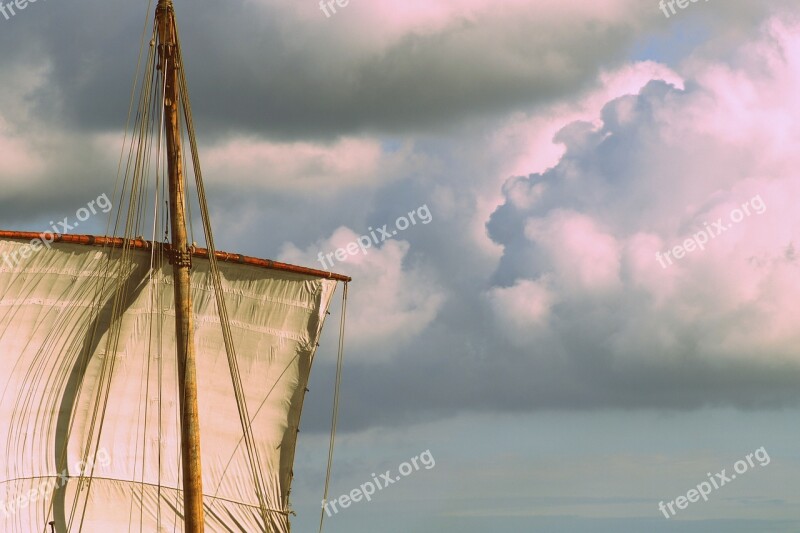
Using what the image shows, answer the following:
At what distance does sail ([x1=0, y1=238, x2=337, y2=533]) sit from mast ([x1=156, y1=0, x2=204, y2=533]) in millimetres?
3935

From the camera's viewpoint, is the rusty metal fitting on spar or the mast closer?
the mast

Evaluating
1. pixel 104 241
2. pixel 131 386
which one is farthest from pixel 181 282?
pixel 131 386

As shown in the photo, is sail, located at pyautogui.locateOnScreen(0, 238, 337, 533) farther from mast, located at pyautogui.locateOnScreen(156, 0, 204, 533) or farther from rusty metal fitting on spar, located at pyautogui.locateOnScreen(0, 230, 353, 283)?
mast, located at pyautogui.locateOnScreen(156, 0, 204, 533)

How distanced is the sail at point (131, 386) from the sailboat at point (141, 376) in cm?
5

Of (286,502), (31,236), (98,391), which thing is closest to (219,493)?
(286,502)

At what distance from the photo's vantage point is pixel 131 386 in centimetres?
4959

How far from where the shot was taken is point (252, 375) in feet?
170

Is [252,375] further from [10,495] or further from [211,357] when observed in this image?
[10,495]

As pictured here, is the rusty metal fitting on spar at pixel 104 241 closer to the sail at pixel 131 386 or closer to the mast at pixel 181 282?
the sail at pixel 131 386

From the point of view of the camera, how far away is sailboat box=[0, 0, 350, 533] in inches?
1869

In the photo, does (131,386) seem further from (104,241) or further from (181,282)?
(181,282)

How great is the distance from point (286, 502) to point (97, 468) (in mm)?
6979

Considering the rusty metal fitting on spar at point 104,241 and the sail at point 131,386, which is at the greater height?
the rusty metal fitting on spar at point 104,241

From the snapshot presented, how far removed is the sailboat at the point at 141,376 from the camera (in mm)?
47469
